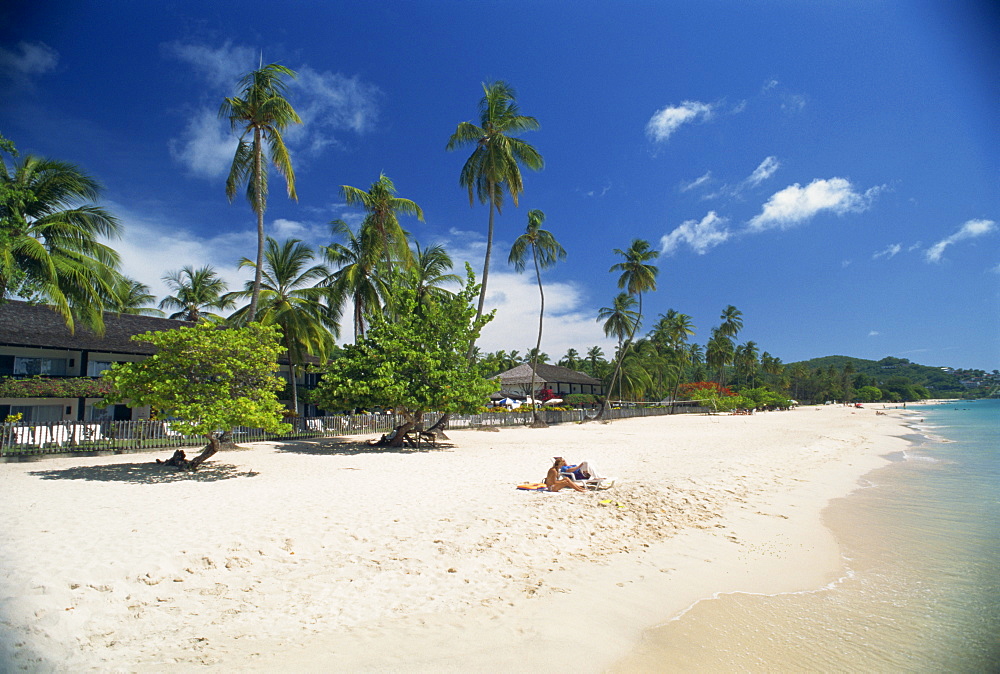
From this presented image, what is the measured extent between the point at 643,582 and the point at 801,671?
1.84m

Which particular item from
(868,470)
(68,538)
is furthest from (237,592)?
(868,470)

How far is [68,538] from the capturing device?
5918mm

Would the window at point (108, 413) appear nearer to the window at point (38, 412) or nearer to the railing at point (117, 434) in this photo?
the window at point (38, 412)

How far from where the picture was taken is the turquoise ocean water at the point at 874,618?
4363 millimetres

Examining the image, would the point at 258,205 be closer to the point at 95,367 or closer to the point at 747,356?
the point at 95,367

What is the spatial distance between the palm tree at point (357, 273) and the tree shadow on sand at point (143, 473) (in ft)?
42.2

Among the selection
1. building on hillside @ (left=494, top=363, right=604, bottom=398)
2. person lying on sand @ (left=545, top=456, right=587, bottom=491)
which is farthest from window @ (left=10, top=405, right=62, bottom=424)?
building on hillside @ (left=494, top=363, right=604, bottom=398)

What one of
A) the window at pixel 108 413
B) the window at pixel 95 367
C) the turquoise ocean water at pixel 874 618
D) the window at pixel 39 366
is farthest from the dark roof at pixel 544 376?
the turquoise ocean water at pixel 874 618

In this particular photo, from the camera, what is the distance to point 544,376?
154 ft

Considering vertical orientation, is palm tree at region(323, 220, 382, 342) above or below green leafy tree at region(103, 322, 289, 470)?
above

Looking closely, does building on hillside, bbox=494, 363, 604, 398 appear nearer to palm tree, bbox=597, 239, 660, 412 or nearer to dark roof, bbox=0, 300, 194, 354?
palm tree, bbox=597, 239, 660, 412

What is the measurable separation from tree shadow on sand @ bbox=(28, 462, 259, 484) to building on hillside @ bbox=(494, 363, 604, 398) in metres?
31.6

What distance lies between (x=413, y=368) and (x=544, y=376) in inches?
1240

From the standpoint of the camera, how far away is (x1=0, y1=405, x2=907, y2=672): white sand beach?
4.05m
